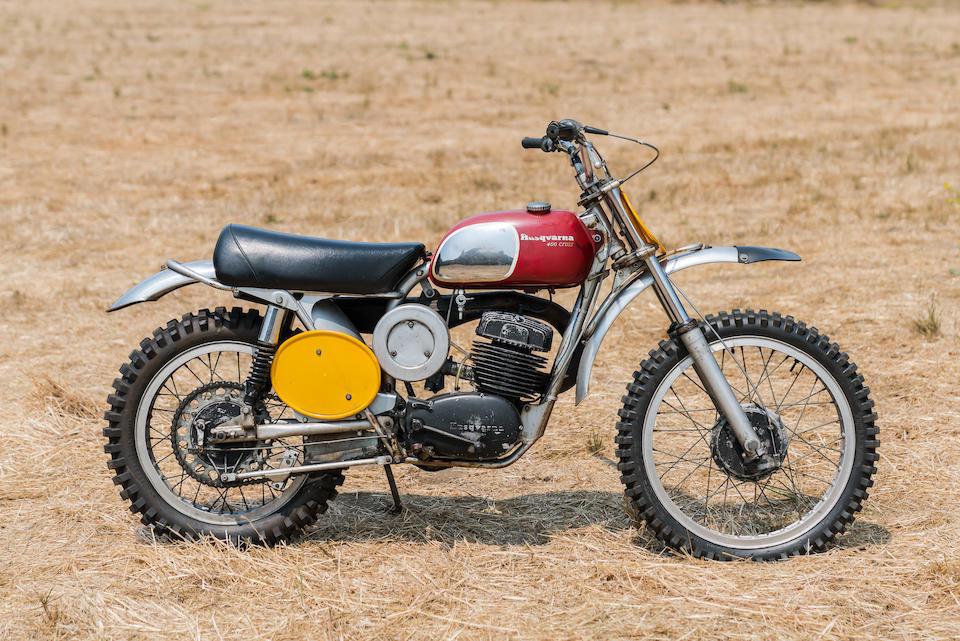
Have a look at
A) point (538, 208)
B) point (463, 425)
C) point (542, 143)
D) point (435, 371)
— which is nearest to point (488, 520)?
point (463, 425)

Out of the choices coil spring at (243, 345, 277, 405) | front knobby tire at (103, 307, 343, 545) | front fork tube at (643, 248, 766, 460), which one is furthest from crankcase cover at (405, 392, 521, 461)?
front fork tube at (643, 248, 766, 460)

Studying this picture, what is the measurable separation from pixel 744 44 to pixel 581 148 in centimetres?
2502

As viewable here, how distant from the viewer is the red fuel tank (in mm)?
4453

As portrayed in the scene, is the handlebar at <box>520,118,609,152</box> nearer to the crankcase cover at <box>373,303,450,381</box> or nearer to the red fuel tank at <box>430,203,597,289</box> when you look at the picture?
the red fuel tank at <box>430,203,597,289</box>

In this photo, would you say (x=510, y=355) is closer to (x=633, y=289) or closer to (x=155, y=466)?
(x=633, y=289)

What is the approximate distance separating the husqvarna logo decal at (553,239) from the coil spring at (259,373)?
1171mm

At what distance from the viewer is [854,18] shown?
36531mm

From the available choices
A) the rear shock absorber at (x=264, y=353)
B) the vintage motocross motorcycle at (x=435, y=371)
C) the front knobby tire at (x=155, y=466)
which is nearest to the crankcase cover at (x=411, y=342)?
the vintage motocross motorcycle at (x=435, y=371)

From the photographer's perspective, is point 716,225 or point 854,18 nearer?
point 716,225

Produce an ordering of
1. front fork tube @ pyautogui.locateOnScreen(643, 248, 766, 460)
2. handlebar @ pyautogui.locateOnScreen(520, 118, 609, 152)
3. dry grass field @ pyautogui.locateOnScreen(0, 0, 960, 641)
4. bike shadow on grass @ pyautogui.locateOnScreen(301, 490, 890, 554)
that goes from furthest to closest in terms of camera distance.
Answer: bike shadow on grass @ pyautogui.locateOnScreen(301, 490, 890, 554)
front fork tube @ pyautogui.locateOnScreen(643, 248, 766, 460)
handlebar @ pyautogui.locateOnScreen(520, 118, 609, 152)
dry grass field @ pyautogui.locateOnScreen(0, 0, 960, 641)

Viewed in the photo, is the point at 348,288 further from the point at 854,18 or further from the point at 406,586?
the point at 854,18

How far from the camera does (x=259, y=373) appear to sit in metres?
4.73

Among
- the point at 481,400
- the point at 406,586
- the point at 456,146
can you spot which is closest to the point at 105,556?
the point at 406,586

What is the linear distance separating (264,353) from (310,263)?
0.45 m
